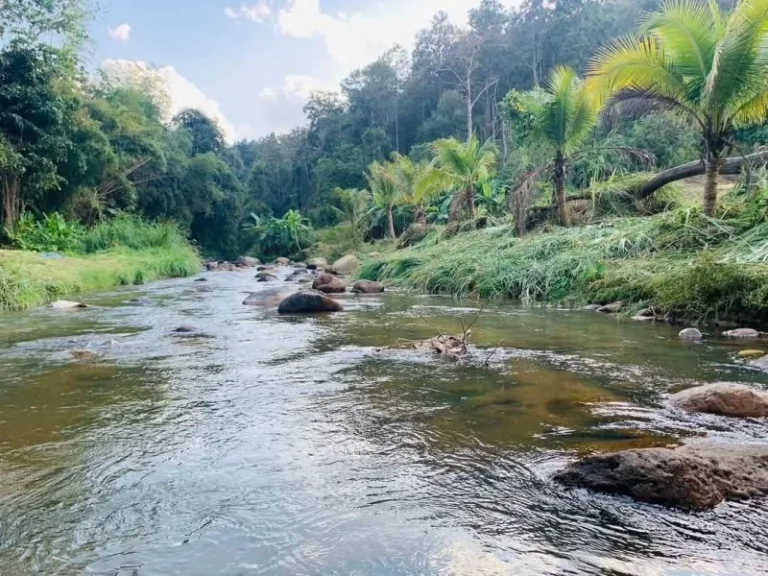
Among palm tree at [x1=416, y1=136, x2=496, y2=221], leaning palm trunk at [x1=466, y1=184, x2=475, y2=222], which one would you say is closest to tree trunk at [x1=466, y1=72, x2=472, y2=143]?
palm tree at [x1=416, y1=136, x2=496, y2=221]

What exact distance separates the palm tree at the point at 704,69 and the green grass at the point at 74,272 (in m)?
11.9

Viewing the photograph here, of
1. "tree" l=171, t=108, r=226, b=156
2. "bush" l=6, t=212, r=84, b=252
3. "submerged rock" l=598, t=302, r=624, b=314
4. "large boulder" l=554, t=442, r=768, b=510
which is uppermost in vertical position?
"tree" l=171, t=108, r=226, b=156

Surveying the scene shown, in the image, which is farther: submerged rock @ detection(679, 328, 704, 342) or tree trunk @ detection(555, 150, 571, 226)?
tree trunk @ detection(555, 150, 571, 226)

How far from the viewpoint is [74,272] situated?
14.8m

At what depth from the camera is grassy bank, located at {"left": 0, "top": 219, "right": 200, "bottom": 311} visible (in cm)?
1162

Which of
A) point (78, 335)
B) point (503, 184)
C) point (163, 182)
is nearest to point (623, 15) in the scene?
point (503, 184)

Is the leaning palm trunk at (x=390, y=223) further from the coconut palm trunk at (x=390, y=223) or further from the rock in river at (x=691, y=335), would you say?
the rock in river at (x=691, y=335)

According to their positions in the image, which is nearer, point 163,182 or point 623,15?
point 163,182

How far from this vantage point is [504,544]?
89.4 inches

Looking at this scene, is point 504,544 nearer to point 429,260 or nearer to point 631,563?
point 631,563

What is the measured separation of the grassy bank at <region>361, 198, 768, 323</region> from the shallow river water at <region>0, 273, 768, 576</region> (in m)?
1.54

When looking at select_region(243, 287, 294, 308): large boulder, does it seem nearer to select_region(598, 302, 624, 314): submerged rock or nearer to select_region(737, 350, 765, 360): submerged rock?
select_region(598, 302, 624, 314): submerged rock

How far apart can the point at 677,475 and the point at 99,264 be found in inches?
687

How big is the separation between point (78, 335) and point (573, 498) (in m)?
7.01
